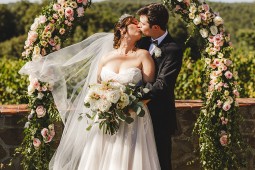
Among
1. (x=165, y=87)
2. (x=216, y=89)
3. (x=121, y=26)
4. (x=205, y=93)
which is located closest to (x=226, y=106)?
(x=216, y=89)

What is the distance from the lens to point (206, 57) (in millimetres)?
5227

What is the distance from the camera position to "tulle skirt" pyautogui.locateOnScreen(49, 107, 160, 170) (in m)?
4.41

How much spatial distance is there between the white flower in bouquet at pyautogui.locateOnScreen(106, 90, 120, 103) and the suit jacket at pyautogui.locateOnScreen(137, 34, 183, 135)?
0.86ft

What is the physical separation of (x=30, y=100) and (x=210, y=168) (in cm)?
188

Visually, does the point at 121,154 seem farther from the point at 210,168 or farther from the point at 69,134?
Answer: the point at 210,168

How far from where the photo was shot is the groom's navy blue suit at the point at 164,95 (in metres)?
4.37

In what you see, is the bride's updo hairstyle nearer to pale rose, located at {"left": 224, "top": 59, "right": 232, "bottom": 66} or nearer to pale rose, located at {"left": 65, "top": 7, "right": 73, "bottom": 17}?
pale rose, located at {"left": 65, "top": 7, "right": 73, "bottom": 17}

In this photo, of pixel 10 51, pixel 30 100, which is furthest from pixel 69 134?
pixel 10 51

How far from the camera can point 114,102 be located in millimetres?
4191

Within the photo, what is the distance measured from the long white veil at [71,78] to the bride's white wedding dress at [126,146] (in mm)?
353

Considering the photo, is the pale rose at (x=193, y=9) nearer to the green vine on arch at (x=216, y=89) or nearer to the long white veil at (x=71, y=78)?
the green vine on arch at (x=216, y=89)

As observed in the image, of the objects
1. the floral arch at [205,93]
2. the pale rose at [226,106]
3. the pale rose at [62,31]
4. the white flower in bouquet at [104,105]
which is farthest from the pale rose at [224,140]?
the pale rose at [62,31]

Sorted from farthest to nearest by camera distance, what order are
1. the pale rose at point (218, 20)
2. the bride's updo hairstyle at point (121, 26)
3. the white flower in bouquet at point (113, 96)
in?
the pale rose at point (218, 20) → the bride's updo hairstyle at point (121, 26) → the white flower in bouquet at point (113, 96)

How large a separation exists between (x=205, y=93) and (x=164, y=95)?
3.05 feet
